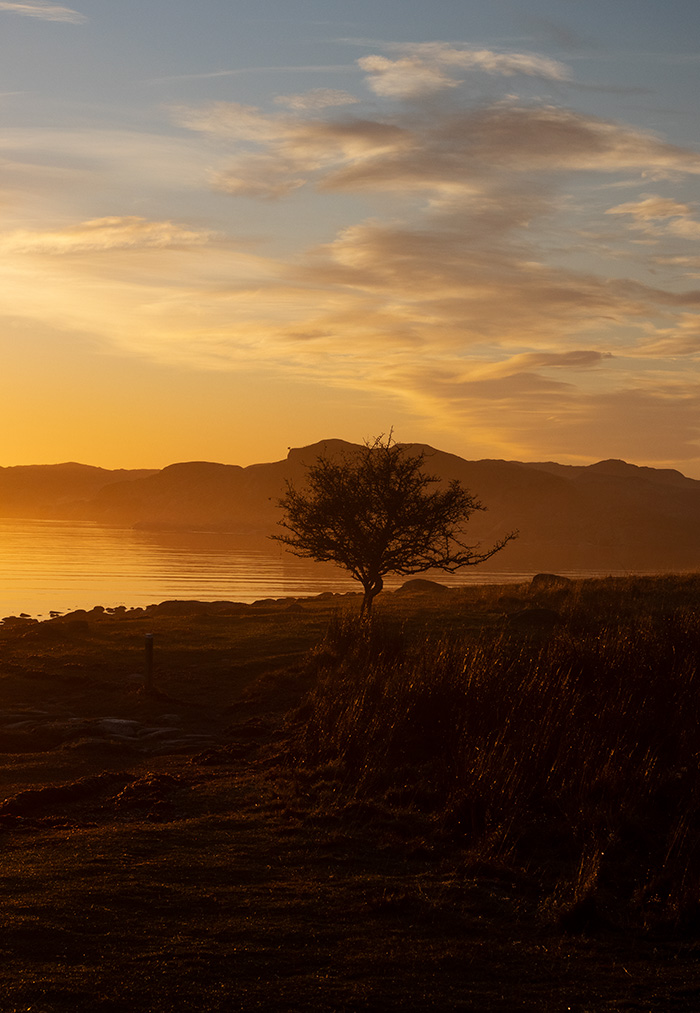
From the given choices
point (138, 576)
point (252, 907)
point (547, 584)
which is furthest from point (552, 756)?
point (138, 576)

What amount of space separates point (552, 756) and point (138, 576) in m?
77.3

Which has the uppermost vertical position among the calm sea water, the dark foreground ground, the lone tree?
the lone tree

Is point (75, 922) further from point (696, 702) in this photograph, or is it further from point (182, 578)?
point (182, 578)

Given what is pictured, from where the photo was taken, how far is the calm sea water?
212ft

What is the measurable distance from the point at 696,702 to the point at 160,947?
9839 millimetres

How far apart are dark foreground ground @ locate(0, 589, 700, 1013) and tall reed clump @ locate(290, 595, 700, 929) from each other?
531 millimetres

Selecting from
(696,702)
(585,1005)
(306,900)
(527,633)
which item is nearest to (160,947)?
(306,900)

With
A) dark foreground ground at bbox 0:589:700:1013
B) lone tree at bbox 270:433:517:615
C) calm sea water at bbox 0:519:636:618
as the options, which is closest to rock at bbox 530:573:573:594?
lone tree at bbox 270:433:517:615

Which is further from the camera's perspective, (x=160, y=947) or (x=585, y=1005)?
(x=160, y=947)

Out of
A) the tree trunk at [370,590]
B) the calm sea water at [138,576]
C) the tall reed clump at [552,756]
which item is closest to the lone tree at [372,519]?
the tree trunk at [370,590]

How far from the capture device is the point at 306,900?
8.38 metres

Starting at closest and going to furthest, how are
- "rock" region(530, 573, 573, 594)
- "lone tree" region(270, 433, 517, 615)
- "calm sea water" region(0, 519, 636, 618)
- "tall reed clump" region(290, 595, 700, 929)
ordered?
"tall reed clump" region(290, 595, 700, 929)
"lone tree" region(270, 433, 517, 615)
"rock" region(530, 573, 573, 594)
"calm sea water" region(0, 519, 636, 618)

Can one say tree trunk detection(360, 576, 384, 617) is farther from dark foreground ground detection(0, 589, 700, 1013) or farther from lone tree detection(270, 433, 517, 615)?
dark foreground ground detection(0, 589, 700, 1013)

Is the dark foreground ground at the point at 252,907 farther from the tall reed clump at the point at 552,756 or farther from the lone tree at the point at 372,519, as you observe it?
the lone tree at the point at 372,519
